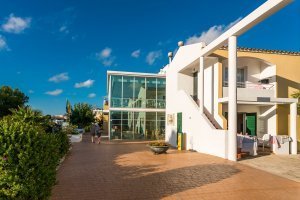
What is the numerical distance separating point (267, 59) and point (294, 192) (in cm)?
1098

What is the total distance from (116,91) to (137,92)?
6.36ft

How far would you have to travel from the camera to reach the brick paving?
6.33 meters

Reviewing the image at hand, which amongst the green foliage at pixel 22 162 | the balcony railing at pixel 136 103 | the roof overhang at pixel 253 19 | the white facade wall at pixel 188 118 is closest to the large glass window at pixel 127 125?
the balcony railing at pixel 136 103

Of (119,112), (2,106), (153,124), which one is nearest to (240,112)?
(153,124)

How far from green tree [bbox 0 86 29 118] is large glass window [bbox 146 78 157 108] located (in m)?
18.8

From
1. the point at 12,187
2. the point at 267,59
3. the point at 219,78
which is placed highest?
the point at 267,59

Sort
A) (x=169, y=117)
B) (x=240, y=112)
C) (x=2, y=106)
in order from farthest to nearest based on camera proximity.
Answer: (x=2, y=106), (x=169, y=117), (x=240, y=112)

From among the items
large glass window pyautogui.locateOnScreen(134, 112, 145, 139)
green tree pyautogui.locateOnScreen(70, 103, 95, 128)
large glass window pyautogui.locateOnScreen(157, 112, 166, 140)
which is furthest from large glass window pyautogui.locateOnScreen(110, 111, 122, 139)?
green tree pyautogui.locateOnScreen(70, 103, 95, 128)

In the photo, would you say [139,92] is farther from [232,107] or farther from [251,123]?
[232,107]

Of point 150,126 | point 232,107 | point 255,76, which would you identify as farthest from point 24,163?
point 150,126

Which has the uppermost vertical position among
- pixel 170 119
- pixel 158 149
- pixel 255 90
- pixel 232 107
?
pixel 255 90

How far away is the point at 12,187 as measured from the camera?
13.3 ft

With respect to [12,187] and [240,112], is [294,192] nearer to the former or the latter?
[12,187]

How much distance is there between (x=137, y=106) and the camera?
24.1 m
